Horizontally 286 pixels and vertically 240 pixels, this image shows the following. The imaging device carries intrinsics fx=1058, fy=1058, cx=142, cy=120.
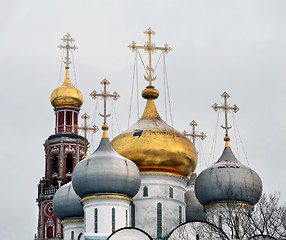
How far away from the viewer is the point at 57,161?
236 feet

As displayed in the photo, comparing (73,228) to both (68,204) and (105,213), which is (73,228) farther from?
(105,213)

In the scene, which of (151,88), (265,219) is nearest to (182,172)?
(151,88)

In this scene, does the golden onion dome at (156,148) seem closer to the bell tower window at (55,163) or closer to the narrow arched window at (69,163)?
the narrow arched window at (69,163)

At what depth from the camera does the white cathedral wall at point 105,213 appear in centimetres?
4066

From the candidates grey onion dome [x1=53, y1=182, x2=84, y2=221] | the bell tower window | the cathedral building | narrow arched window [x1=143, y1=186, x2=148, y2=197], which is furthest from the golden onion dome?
the bell tower window

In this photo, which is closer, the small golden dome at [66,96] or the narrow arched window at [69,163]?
the small golden dome at [66,96]

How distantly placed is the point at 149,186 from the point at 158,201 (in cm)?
75

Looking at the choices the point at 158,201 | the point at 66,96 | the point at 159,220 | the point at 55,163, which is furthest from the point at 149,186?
the point at 55,163

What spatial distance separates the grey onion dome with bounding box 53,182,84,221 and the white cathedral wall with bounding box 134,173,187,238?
3007 mm

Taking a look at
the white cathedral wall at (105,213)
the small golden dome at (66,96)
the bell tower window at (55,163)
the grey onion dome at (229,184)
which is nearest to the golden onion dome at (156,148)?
the grey onion dome at (229,184)

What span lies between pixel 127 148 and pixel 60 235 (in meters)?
26.6

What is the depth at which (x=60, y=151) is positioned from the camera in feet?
234

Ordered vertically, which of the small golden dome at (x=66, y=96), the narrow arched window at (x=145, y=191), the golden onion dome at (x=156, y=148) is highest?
the small golden dome at (x=66, y=96)

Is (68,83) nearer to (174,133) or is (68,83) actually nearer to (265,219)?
(174,133)
